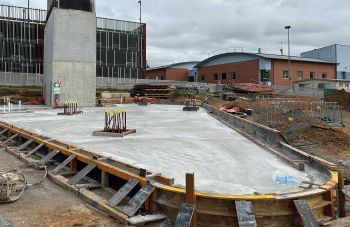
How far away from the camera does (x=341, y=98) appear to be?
3803cm

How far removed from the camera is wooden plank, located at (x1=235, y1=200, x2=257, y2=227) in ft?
18.5

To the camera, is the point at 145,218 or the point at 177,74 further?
the point at 177,74

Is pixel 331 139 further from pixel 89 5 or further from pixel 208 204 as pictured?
pixel 89 5

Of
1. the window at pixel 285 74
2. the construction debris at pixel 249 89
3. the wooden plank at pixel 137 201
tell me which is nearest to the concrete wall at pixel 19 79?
the construction debris at pixel 249 89

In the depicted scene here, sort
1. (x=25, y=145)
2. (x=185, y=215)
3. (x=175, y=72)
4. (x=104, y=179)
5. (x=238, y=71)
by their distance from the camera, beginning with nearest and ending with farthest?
(x=185, y=215)
(x=104, y=179)
(x=25, y=145)
(x=238, y=71)
(x=175, y=72)

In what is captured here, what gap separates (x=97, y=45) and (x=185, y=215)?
51285mm

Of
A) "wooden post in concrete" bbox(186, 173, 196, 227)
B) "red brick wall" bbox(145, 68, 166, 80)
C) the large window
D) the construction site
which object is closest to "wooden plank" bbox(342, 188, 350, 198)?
the construction site

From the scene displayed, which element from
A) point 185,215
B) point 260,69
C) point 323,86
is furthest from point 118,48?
point 185,215

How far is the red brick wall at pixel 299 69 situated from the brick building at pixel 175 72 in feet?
59.1

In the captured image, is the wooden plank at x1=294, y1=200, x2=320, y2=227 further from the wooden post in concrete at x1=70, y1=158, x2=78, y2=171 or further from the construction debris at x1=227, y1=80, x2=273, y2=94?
the construction debris at x1=227, y1=80, x2=273, y2=94

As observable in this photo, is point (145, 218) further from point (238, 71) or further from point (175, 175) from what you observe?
point (238, 71)

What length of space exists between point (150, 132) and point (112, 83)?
37.1m

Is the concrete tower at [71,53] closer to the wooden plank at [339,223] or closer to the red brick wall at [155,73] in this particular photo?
the wooden plank at [339,223]

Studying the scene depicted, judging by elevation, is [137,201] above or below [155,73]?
below
